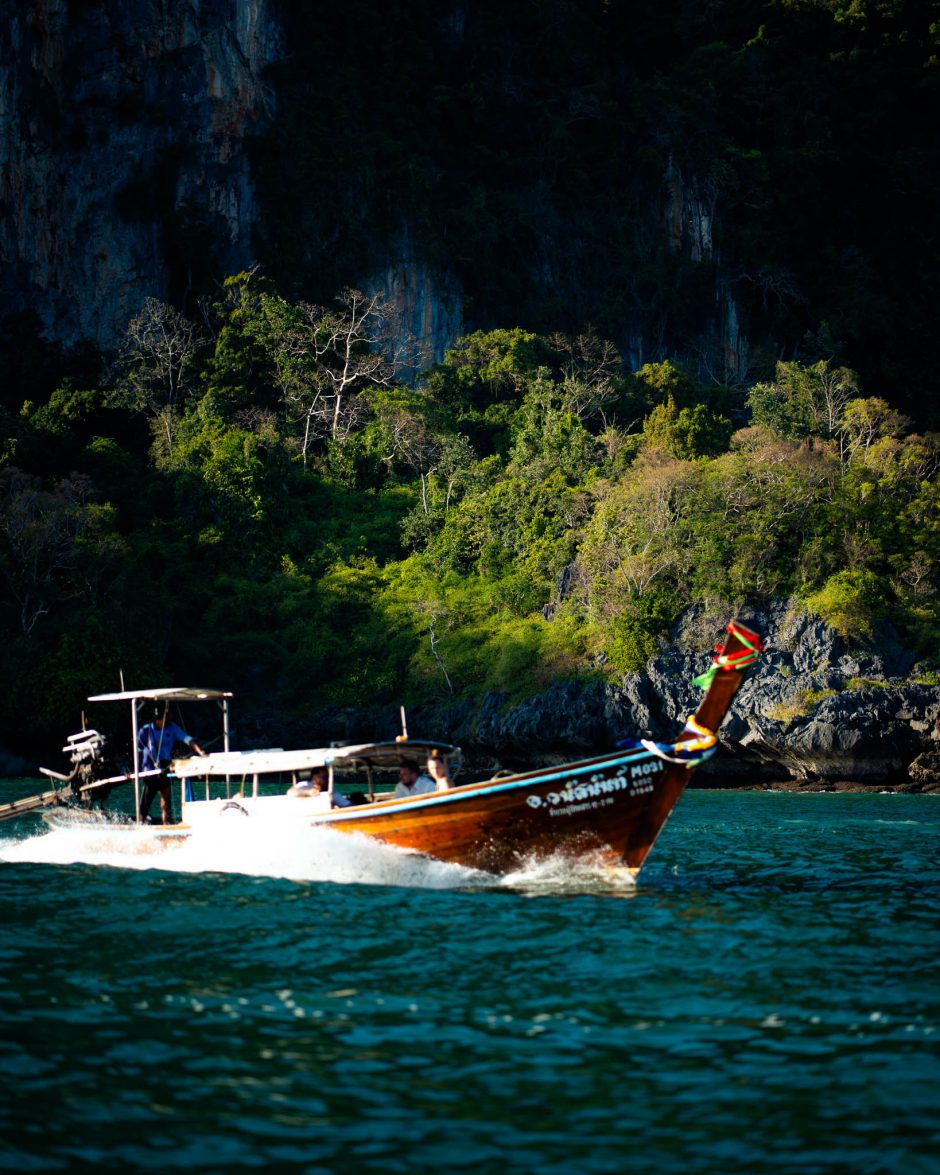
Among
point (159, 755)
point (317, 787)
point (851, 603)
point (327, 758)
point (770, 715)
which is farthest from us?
point (851, 603)

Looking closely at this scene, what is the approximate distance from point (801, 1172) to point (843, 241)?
240ft

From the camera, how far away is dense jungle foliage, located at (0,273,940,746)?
155 feet

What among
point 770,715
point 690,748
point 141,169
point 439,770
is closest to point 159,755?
point 439,770

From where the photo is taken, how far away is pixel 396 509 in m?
61.5

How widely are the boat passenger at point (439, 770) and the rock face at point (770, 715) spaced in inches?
987

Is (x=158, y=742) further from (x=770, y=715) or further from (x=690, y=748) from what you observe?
(x=770, y=715)

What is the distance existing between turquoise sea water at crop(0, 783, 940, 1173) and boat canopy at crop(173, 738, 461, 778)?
1.18 meters

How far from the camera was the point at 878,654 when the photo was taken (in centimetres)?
4394

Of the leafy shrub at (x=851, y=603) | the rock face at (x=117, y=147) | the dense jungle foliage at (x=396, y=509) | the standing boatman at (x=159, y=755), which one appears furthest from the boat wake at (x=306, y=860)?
the rock face at (x=117, y=147)

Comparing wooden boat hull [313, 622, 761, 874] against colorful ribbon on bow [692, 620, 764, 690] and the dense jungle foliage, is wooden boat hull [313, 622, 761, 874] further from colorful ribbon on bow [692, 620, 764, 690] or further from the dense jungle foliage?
the dense jungle foliage

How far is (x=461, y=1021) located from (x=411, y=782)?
28.6 ft

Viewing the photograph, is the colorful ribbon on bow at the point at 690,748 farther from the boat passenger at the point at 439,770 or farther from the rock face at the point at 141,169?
the rock face at the point at 141,169

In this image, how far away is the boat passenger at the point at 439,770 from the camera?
60.5 ft

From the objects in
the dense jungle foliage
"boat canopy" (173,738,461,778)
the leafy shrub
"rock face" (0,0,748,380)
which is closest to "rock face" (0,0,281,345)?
"rock face" (0,0,748,380)
